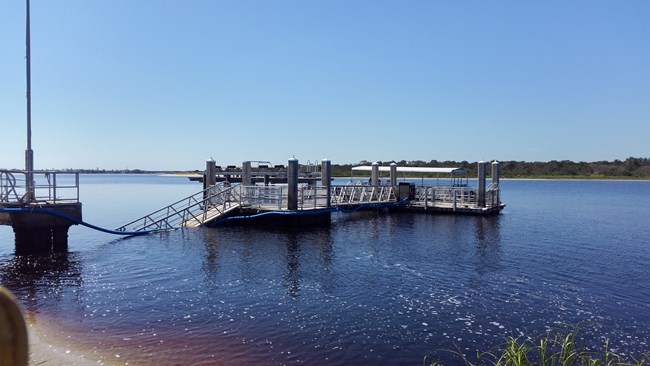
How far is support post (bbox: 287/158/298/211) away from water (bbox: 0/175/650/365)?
3.27 meters

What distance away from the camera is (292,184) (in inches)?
1137

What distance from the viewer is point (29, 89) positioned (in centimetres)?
2081

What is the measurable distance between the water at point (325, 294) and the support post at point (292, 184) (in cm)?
327

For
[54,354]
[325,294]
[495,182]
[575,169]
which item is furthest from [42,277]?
[575,169]

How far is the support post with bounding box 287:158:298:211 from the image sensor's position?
28703 mm

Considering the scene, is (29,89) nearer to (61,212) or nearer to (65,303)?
(61,212)

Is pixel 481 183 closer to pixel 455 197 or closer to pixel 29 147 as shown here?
pixel 455 197

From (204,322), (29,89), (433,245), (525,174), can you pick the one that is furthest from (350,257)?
(525,174)

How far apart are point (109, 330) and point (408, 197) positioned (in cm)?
3299

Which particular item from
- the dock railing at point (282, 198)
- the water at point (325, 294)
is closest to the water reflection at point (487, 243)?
the water at point (325, 294)

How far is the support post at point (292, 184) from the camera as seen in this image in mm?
28703

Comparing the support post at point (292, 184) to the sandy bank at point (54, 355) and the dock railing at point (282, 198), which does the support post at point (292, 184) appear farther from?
the sandy bank at point (54, 355)

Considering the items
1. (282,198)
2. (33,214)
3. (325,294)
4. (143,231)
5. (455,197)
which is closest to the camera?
(325,294)

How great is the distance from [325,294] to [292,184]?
1499 cm
